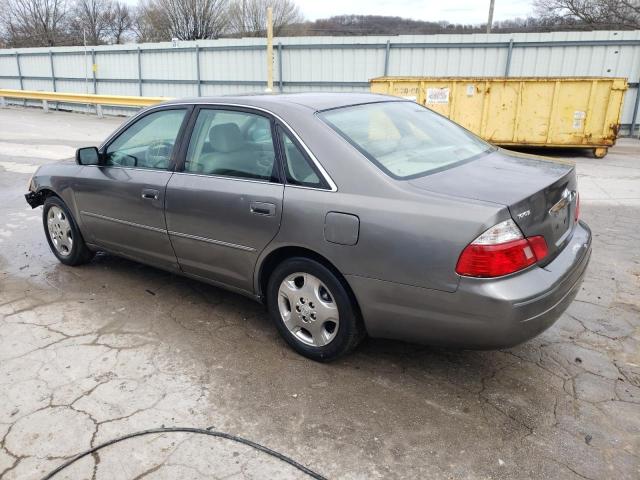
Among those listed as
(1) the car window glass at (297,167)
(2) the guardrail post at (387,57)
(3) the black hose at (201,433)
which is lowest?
(3) the black hose at (201,433)

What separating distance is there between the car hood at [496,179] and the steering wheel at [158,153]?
1918 mm

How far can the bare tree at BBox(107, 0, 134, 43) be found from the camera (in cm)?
4894

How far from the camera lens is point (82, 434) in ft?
8.67

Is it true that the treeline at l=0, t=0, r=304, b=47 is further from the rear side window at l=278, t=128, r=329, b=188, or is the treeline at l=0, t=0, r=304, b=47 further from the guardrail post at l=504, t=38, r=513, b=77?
the rear side window at l=278, t=128, r=329, b=188

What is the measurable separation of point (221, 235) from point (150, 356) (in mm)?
887

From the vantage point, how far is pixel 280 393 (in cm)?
298

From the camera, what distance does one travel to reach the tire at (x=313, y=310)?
2998 millimetres

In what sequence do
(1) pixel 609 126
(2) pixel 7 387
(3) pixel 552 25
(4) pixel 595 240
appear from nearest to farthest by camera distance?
(2) pixel 7 387, (4) pixel 595 240, (1) pixel 609 126, (3) pixel 552 25

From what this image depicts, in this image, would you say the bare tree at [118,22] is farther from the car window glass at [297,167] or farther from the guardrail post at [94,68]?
the car window glass at [297,167]

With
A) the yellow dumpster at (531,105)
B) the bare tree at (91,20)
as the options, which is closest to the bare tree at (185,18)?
the bare tree at (91,20)

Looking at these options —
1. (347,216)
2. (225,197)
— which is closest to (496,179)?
(347,216)

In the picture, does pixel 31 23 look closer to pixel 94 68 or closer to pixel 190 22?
pixel 190 22

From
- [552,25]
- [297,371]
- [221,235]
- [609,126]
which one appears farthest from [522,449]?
[552,25]

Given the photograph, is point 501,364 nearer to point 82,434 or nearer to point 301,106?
point 301,106
